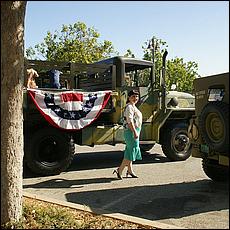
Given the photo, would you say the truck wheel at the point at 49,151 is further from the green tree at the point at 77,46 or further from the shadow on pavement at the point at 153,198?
the green tree at the point at 77,46

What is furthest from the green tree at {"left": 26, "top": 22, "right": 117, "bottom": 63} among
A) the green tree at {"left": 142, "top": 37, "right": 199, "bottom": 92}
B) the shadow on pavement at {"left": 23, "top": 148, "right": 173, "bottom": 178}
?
the shadow on pavement at {"left": 23, "top": 148, "right": 173, "bottom": 178}

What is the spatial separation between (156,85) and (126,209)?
4.54 m

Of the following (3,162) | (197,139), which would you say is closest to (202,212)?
(197,139)

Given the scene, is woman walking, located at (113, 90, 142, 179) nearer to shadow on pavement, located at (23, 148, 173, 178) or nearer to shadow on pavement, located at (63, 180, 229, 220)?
shadow on pavement, located at (63, 180, 229, 220)

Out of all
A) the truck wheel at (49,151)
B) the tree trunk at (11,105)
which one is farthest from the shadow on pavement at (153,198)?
the tree trunk at (11,105)

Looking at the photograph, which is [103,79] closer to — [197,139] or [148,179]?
[148,179]

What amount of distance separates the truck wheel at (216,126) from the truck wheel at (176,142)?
4653 mm

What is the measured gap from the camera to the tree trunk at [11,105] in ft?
13.8

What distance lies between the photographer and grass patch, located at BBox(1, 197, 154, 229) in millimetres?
4246

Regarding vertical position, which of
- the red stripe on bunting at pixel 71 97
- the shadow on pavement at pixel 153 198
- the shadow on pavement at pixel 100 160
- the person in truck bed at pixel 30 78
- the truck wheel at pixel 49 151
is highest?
the person in truck bed at pixel 30 78

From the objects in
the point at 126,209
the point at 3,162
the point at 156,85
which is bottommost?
the point at 126,209

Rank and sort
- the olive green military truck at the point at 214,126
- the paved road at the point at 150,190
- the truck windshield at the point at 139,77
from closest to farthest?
the olive green military truck at the point at 214,126 < the paved road at the point at 150,190 < the truck windshield at the point at 139,77

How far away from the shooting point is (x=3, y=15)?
4.17 m

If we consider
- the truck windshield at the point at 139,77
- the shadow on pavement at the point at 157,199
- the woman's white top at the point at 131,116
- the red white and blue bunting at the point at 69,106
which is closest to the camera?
the shadow on pavement at the point at 157,199
